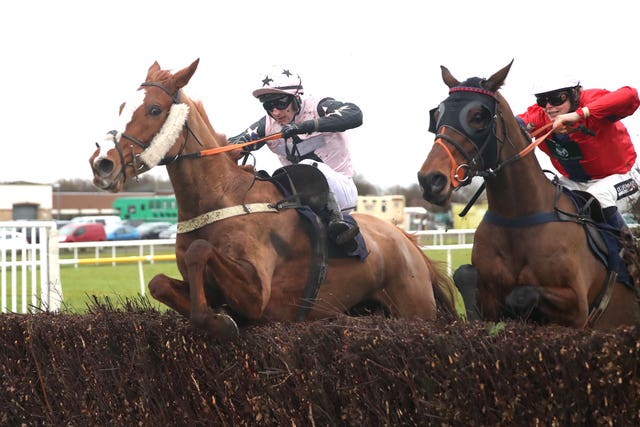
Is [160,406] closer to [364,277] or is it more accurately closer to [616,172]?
[364,277]

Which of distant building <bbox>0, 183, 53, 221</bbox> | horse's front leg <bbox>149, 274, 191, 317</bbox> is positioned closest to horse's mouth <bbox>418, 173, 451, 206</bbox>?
horse's front leg <bbox>149, 274, 191, 317</bbox>

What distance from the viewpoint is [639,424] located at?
2916 mm

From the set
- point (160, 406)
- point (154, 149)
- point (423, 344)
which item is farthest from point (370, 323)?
point (154, 149)

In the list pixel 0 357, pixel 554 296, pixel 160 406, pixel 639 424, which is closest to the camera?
pixel 639 424

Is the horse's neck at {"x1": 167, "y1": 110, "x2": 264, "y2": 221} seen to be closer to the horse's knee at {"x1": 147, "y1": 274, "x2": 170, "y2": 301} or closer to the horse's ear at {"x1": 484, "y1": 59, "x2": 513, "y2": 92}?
the horse's knee at {"x1": 147, "y1": 274, "x2": 170, "y2": 301}

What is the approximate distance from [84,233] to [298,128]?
34.2m

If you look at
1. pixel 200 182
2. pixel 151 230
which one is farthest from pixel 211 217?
pixel 151 230

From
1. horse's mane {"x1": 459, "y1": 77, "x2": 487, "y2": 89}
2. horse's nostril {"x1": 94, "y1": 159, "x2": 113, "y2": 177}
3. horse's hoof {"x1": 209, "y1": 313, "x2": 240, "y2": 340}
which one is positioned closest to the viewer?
horse's hoof {"x1": 209, "y1": 313, "x2": 240, "y2": 340}

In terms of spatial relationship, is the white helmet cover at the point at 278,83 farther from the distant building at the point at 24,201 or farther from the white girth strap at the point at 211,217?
the distant building at the point at 24,201

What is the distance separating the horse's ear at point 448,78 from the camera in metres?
4.81

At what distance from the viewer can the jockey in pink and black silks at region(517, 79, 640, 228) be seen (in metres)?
4.95

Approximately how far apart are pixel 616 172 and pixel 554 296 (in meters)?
1.08

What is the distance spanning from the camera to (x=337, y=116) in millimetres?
5262

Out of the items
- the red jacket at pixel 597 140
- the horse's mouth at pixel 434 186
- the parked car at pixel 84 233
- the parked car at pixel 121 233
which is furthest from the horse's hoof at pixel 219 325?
the parked car at pixel 121 233
